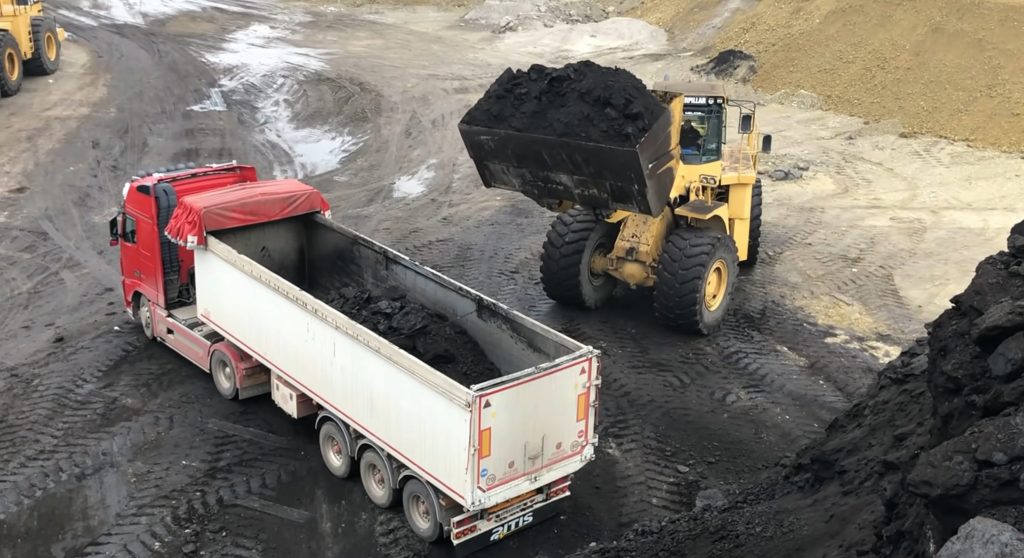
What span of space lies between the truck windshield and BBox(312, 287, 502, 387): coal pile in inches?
175

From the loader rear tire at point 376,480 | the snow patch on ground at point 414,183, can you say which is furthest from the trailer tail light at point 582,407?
the snow patch on ground at point 414,183

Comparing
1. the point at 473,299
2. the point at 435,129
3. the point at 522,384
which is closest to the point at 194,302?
the point at 473,299

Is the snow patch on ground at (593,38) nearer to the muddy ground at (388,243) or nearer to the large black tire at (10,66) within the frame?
the muddy ground at (388,243)

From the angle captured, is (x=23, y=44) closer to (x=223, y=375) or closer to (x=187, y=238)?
(x=187, y=238)

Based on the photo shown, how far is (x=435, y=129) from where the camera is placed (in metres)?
23.3

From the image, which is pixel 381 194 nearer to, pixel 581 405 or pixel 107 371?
pixel 107 371

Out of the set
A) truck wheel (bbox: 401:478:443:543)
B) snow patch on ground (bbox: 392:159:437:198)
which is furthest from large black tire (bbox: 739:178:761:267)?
truck wheel (bbox: 401:478:443:543)

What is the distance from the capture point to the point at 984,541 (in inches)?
200

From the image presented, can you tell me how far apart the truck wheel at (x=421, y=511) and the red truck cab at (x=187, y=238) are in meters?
3.07

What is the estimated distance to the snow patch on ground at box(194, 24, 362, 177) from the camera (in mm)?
21781

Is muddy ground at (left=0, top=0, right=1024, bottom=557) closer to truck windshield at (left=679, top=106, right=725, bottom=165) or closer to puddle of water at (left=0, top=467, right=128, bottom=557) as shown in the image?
puddle of water at (left=0, top=467, right=128, bottom=557)

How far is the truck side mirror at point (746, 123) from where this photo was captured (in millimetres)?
13156

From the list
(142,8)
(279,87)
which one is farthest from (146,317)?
(142,8)

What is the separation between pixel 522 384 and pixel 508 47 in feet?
83.1
